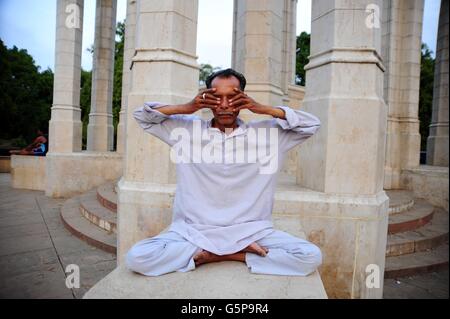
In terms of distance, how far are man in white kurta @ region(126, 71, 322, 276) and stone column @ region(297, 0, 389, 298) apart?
1099 millimetres

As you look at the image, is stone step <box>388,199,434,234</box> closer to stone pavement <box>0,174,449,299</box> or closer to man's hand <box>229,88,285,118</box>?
stone pavement <box>0,174,449,299</box>

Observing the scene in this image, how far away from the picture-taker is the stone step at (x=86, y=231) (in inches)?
206

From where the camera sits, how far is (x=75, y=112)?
10.3 meters

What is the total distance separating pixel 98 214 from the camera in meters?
6.27

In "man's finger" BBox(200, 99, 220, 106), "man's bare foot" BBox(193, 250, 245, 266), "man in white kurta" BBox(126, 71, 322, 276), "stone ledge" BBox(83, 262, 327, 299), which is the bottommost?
"stone ledge" BBox(83, 262, 327, 299)

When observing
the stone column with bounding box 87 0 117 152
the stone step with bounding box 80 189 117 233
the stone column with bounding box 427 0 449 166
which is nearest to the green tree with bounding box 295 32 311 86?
the stone column with bounding box 427 0 449 166

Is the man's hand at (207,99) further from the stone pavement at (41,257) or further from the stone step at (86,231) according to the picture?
the stone step at (86,231)

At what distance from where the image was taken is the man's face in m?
2.44

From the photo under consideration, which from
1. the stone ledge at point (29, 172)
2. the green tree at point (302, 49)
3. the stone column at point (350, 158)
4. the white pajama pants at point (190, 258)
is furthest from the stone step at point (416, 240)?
the green tree at point (302, 49)

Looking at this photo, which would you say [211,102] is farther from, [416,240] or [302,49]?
[302,49]

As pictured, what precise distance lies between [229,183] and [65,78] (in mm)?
9228

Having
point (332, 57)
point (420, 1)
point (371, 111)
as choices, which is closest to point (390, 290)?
point (371, 111)

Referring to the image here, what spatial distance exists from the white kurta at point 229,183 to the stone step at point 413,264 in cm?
276
